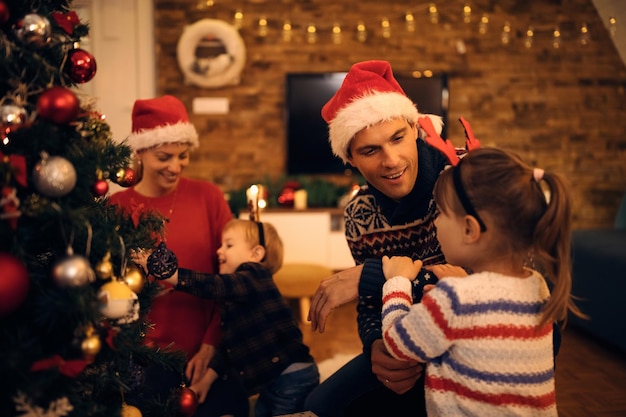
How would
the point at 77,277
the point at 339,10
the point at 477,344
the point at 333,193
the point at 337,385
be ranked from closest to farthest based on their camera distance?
the point at 77,277 → the point at 477,344 → the point at 337,385 → the point at 333,193 → the point at 339,10

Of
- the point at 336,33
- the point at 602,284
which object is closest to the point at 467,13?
the point at 336,33

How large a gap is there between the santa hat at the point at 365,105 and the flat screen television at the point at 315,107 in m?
3.04

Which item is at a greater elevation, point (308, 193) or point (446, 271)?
point (446, 271)

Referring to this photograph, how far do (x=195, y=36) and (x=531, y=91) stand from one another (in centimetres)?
299

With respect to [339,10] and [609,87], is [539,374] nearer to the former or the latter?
[339,10]

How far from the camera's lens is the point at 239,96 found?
4.94m

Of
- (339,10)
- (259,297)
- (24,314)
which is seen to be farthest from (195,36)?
(24,314)

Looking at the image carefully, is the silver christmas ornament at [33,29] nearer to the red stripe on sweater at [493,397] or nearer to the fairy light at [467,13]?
the red stripe on sweater at [493,397]

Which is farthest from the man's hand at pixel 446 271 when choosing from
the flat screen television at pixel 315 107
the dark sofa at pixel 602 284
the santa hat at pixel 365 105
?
the flat screen television at pixel 315 107

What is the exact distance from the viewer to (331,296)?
4.80 ft

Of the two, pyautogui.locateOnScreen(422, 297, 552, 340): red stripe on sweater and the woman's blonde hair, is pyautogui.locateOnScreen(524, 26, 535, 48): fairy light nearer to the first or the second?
the woman's blonde hair

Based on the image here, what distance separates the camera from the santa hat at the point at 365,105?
1.67m

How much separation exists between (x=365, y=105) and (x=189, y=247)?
0.85 meters

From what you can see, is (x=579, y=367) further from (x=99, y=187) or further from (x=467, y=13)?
(x=467, y=13)
